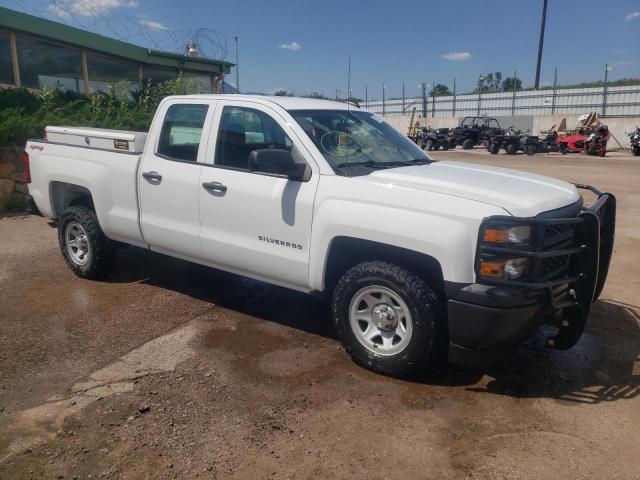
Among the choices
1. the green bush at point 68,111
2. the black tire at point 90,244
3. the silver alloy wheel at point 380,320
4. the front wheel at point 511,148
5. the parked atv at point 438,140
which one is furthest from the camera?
the parked atv at point 438,140

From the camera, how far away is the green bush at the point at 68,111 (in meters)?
9.75

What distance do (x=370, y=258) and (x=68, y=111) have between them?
10.0 metres

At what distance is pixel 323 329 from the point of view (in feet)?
15.6

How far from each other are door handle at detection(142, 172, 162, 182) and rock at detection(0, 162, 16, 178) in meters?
6.07

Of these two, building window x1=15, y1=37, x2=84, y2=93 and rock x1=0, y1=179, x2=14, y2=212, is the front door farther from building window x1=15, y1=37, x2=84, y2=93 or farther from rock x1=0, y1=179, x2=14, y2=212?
building window x1=15, y1=37, x2=84, y2=93

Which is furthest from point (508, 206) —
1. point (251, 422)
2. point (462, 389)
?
point (251, 422)

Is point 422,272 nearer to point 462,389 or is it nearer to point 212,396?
point 462,389

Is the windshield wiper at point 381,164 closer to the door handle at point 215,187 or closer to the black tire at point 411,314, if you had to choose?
the black tire at point 411,314

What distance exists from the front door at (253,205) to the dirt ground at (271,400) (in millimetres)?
672

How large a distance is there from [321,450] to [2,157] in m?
8.96

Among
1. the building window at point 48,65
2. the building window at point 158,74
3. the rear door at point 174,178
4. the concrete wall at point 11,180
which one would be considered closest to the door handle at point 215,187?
the rear door at point 174,178

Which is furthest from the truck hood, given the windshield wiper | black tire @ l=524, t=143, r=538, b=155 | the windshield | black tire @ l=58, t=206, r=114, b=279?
black tire @ l=524, t=143, r=538, b=155

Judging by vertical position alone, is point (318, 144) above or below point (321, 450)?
above

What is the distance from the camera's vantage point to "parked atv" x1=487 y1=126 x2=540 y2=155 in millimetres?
26969
